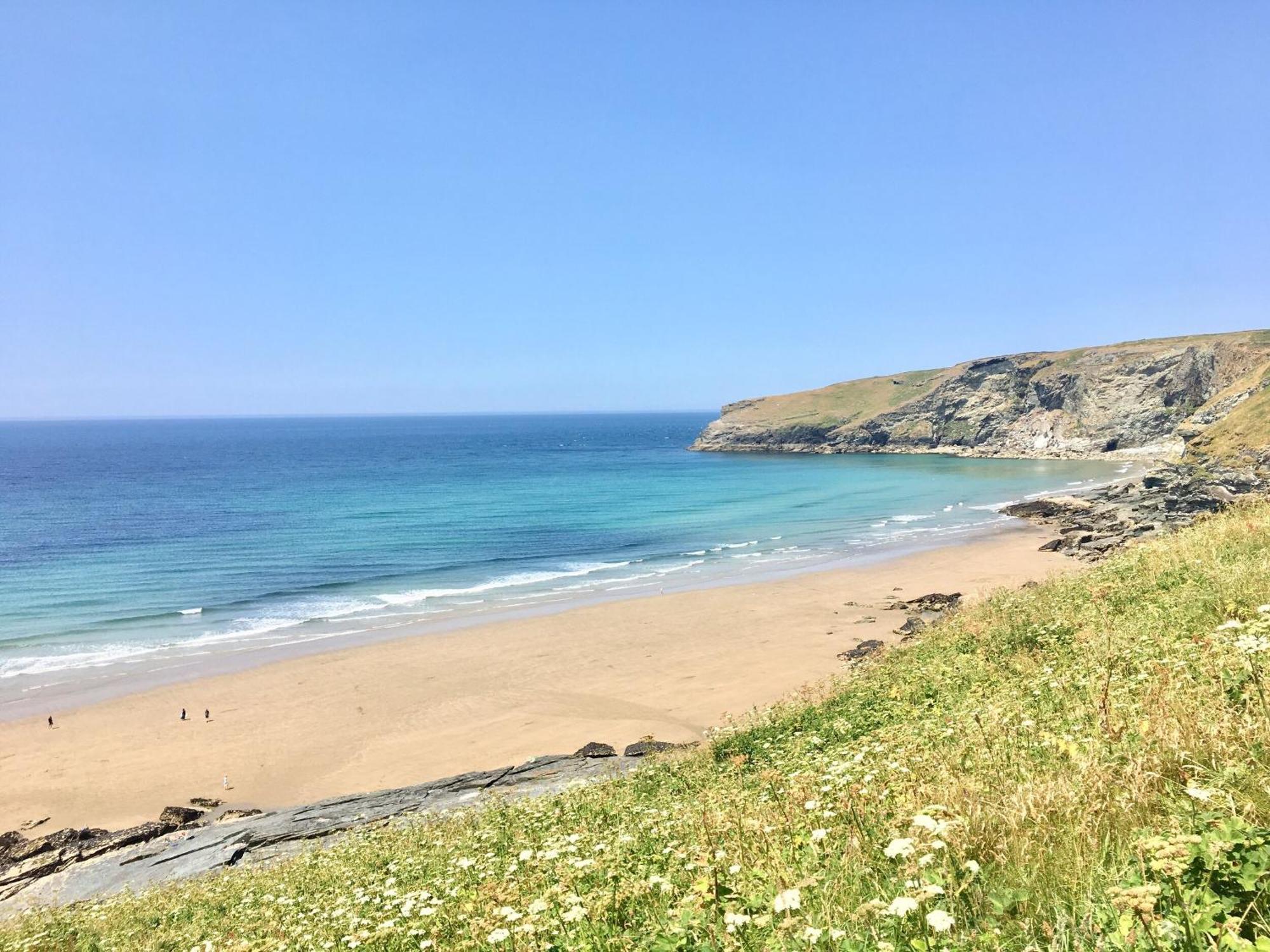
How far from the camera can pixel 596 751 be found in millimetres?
15820

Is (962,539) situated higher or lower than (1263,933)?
lower

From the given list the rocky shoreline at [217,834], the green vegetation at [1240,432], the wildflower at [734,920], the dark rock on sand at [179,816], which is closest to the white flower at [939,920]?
the wildflower at [734,920]

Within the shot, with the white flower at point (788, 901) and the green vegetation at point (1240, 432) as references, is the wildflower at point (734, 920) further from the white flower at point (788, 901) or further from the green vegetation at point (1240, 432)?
the green vegetation at point (1240, 432)

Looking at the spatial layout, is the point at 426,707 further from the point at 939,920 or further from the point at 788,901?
the point at 939,920

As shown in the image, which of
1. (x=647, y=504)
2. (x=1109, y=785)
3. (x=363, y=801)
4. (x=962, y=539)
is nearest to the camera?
(x=1109, y=785)

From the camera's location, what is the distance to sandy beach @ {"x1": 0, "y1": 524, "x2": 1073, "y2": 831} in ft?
59.4

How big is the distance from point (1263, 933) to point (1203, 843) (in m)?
0.31

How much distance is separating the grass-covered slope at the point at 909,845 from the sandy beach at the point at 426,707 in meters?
7.25

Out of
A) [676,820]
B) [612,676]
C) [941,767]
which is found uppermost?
[941,767]

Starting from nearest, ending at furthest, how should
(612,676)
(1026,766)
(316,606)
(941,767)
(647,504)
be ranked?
(1026,766) → (941,767) → (612,676) → (316,606) → (647,504)

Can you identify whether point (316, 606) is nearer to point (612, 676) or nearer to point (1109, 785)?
point (612, 676)

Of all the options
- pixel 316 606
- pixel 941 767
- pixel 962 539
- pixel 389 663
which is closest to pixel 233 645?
pixel 316 606

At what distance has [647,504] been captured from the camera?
67.7m

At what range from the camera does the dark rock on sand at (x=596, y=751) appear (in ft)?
50.8
